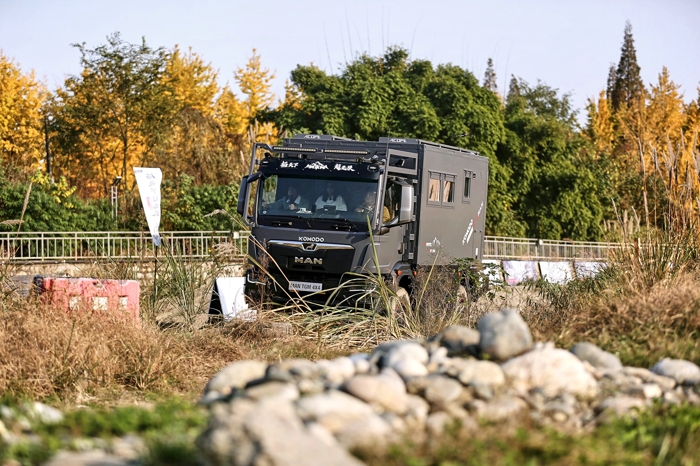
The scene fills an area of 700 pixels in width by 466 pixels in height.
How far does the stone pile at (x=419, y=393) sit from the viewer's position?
14.2ft

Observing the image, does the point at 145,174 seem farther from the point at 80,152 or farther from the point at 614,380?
the point at 80,152

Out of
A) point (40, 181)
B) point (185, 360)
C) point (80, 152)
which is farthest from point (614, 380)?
point (80, 152)

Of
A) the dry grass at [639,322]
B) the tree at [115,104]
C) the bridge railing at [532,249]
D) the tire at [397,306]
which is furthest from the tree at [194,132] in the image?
the dry grass at [639,322]

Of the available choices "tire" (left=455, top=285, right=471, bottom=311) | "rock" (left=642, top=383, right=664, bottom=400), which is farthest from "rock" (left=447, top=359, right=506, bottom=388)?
"tire" (left=455, top=285, right=471, bottom=311)

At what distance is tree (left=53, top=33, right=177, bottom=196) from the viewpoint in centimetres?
3791

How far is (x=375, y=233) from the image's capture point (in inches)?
581

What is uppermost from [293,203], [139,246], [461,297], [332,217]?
[293,203]

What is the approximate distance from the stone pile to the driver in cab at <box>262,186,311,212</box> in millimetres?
8053

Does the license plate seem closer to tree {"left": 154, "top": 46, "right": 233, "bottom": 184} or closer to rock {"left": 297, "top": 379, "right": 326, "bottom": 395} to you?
rock {"left": 297, "top": 379, "right": 326, "bottom": 395}

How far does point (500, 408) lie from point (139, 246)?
2332 centimetres

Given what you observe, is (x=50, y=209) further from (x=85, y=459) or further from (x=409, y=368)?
(x=85, y=459)

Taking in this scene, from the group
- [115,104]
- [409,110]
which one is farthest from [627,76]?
[115,104]

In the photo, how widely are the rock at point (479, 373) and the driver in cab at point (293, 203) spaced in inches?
355

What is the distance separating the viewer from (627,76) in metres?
96.1
